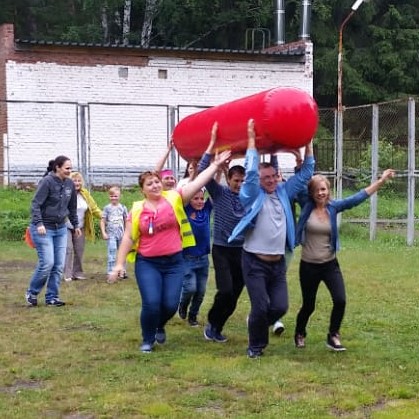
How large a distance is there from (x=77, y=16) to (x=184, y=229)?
1405 inches

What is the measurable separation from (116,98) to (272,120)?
20.2m

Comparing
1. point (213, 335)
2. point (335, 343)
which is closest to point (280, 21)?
point (213, 335)

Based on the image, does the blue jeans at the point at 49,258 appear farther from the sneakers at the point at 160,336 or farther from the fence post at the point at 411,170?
the fence post at the point at 411,170

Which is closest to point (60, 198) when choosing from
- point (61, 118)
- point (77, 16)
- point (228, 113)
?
point (228, 113)

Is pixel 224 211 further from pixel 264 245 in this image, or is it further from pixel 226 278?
pixel 264 245

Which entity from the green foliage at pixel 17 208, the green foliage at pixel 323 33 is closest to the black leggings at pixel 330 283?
the green foliage at pixel 17 208

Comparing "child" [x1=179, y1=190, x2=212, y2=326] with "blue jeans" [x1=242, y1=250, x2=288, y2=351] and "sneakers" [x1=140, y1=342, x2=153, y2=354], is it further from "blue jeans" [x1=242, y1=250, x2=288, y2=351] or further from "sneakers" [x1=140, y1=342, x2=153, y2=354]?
"blue jeans" [x1=242, y1=250, x2=288, y2=351]

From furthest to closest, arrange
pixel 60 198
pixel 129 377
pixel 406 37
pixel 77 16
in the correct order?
pixel 77 16 < pixel 406 37 < pixel 60 198 < pixel 129 377

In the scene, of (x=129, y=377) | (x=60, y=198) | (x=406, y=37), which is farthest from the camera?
(x=406, y=37)

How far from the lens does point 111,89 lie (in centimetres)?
2659

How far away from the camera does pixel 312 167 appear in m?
7.57

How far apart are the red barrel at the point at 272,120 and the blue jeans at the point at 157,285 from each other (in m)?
1.10

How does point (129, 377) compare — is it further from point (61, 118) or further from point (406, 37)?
point (406, 37)

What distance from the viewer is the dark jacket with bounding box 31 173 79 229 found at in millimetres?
9898
